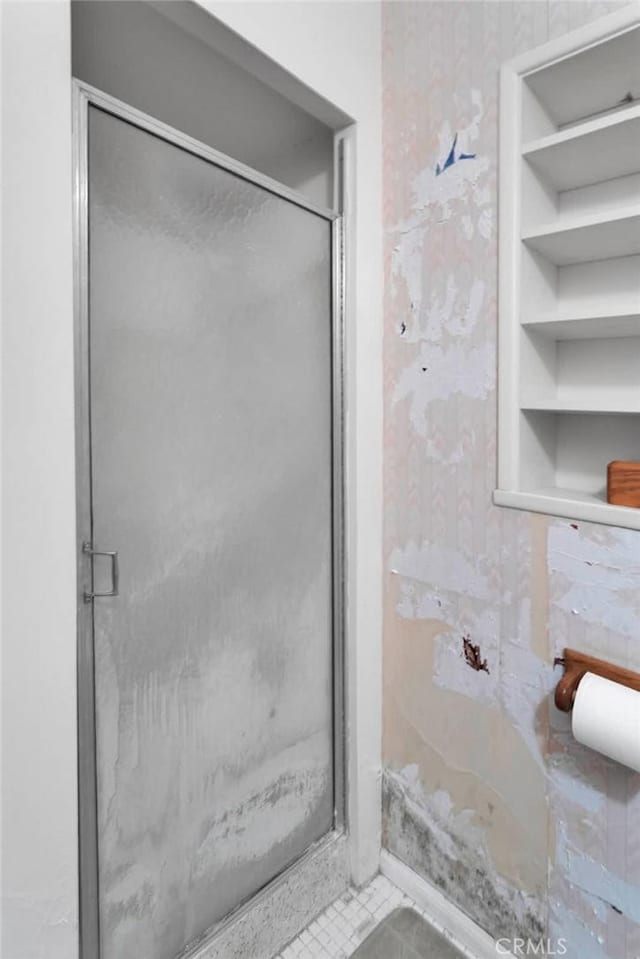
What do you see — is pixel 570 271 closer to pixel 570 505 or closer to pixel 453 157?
pixel 453 157

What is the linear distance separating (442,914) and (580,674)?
76 cm

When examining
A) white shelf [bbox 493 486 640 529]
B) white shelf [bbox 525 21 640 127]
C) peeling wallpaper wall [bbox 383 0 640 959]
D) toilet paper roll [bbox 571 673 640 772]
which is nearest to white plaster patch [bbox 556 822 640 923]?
peeling wallpaper wall [bbox 383 0 640 959]

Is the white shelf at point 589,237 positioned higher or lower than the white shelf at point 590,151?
lower

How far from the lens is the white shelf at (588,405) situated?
3.25 feet

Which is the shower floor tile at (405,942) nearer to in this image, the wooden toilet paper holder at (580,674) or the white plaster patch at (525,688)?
the white plaster patch at (525,688)

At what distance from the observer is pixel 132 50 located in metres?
1.14

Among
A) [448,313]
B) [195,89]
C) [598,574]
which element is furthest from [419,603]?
[195,89]

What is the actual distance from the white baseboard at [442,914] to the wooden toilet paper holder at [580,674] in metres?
0.66

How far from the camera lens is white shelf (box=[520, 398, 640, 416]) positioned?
99 centimetres

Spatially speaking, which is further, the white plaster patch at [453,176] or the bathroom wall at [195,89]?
the white plaster patch at [453,176]

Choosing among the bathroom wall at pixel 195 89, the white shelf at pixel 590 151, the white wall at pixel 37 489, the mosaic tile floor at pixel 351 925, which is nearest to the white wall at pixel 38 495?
the white wall at pixel 37 489

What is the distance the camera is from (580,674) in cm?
107

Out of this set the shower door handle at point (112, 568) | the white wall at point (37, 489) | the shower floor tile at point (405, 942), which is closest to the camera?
the white wall at point (37, 489)

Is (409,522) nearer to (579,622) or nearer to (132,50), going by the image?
(579,622)
